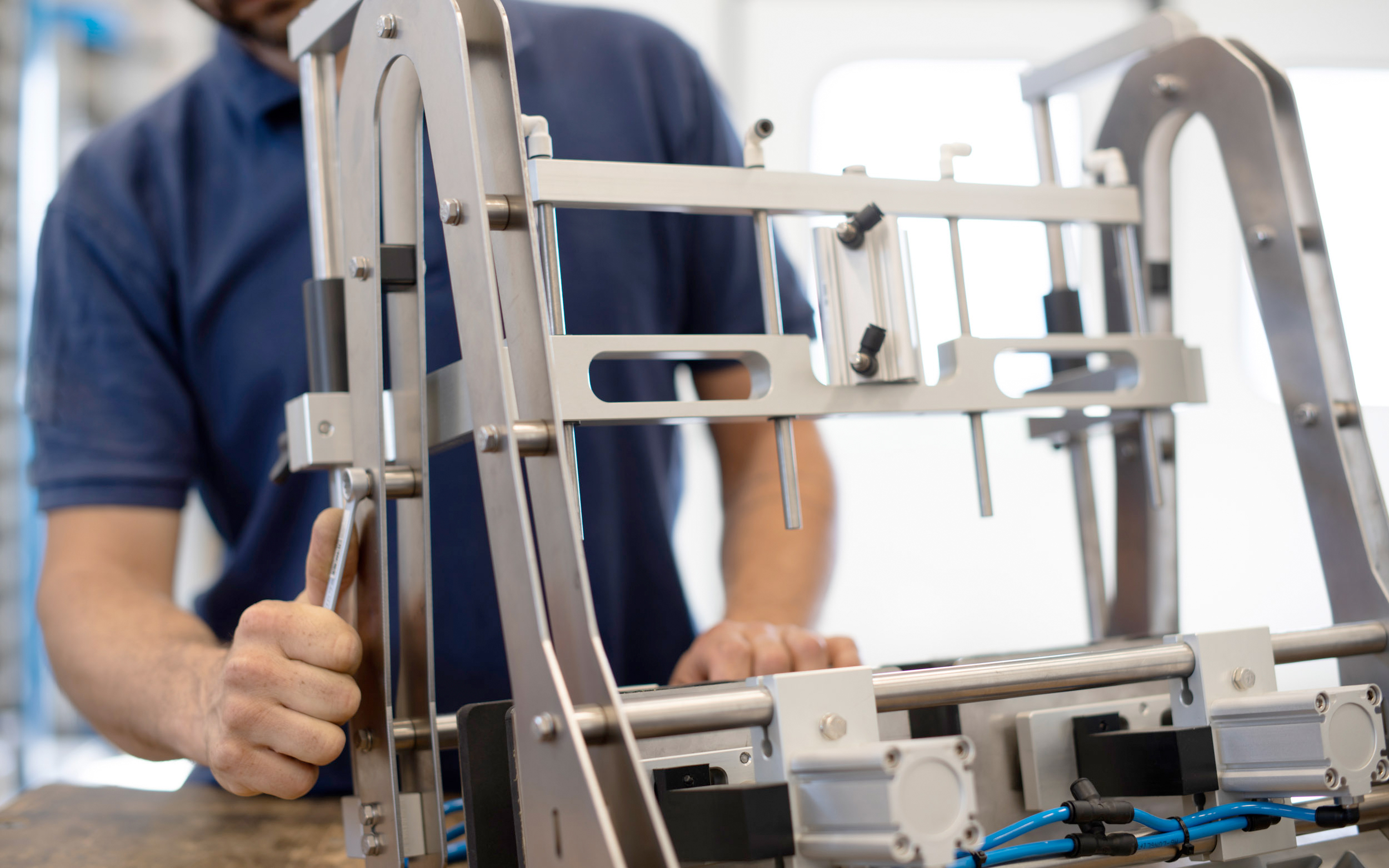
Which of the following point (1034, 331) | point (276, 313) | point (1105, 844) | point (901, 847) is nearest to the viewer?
point (901, 847)

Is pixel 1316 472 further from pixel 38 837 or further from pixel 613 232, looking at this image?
pixel 38 837

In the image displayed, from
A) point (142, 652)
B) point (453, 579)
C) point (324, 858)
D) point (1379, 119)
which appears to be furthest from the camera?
point (1379, 119)

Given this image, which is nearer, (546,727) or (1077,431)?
(546,727)

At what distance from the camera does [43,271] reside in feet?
4.24

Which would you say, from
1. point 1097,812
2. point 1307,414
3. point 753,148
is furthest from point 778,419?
point 1307,414

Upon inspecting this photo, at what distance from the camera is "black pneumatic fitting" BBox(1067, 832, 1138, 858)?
0.62 metres

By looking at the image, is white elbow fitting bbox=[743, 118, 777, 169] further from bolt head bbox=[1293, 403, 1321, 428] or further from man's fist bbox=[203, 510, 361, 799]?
bolt head bbox=[1293, 403, 1321, 428]

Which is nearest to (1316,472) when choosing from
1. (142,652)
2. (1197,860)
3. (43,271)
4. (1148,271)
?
(1148,271)

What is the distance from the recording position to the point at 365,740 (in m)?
0.73

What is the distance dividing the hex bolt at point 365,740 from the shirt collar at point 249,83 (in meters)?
0.79

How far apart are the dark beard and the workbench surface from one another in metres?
0.81

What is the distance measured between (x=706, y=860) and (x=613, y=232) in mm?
842

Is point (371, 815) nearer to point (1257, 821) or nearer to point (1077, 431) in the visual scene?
point (1257, 821)

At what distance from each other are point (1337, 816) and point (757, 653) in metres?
0.41
